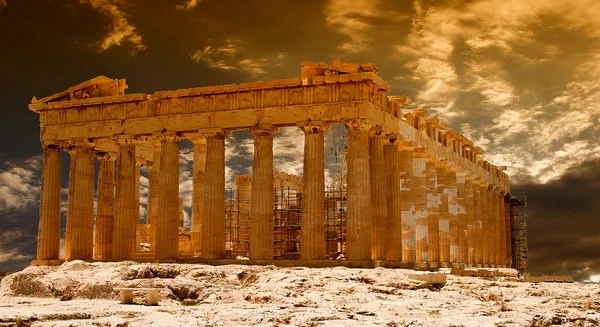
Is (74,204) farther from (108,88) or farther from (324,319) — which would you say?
(324,319)

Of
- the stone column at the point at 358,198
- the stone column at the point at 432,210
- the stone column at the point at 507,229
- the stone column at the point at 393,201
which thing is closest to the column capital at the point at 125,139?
the stone column at the point at 358,198

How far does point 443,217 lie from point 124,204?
646 inches

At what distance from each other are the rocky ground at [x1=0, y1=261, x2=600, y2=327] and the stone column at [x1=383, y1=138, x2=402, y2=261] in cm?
628

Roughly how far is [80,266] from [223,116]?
359 inches

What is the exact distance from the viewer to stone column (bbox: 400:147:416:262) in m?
38.8

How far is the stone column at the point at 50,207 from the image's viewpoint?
41.2m

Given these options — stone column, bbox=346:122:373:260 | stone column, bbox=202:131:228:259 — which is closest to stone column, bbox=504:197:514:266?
stone column, bbox=346:122:373:260

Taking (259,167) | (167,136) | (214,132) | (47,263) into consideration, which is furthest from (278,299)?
(47,263)

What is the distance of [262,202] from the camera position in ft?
120

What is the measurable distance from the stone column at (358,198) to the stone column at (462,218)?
13461 mm

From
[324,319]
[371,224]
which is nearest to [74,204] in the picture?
[371,224]

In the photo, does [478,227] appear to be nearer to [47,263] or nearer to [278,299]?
[47,263]

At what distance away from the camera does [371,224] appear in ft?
117

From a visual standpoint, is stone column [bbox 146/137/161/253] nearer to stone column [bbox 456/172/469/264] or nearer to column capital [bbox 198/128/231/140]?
column capital [bbox 198/128/231/140]
